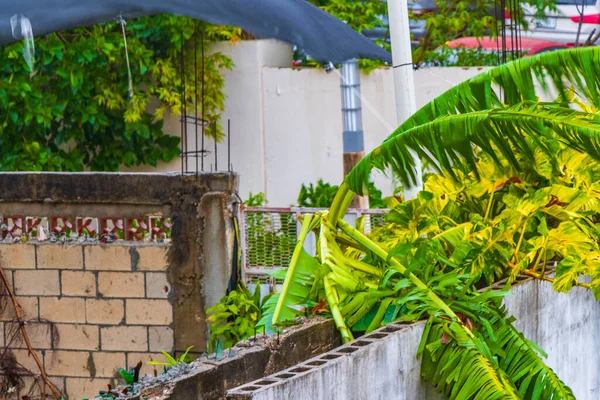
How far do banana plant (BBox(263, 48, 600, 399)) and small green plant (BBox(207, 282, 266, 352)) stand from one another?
1685mm

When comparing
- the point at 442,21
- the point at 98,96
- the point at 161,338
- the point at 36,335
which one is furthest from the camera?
the point at 442,21

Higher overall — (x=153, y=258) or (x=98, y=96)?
(x=98, y=96)

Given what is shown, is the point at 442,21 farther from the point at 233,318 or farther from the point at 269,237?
the point at 233,318

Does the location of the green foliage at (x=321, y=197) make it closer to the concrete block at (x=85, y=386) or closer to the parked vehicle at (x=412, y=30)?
the parked vehicle at (x=412, y=30)

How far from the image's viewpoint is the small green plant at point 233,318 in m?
8.03

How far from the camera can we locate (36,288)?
8703 mm

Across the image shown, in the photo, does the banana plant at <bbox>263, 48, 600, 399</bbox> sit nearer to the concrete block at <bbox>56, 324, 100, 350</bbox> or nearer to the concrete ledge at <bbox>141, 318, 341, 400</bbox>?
the concrete ledge at <bbox>141, 318, 341, 400</bbox>

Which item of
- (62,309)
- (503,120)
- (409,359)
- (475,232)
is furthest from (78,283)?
(503,120)

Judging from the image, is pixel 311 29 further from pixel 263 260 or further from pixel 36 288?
pixel 36 288

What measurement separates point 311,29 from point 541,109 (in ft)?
14.3

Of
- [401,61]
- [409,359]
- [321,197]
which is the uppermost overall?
[401,61]

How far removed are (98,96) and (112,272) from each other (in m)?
5.52

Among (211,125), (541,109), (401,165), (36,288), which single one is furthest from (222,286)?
(211,125)

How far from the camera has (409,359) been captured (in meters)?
5.33
